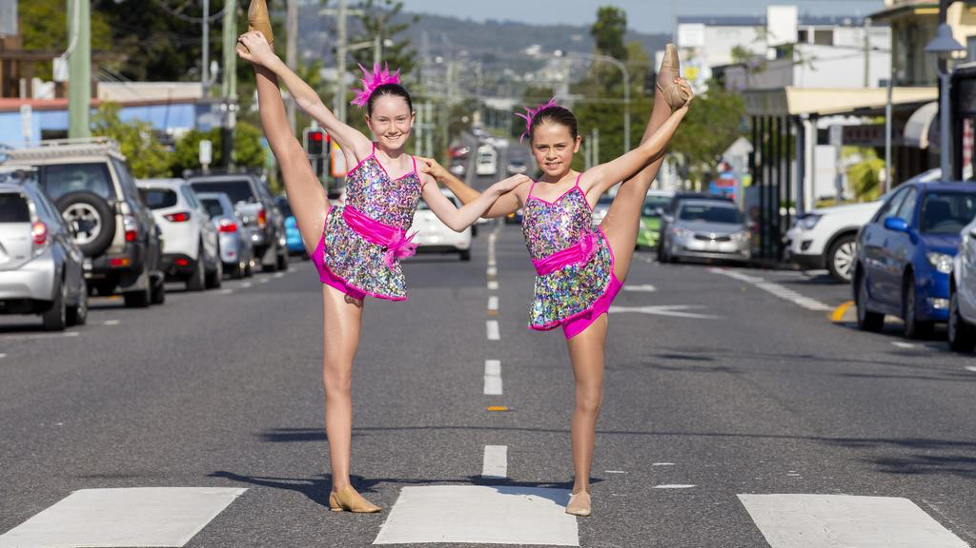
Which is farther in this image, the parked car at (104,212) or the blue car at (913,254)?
the parked car at (104,212)

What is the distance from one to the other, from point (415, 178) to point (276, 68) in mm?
755

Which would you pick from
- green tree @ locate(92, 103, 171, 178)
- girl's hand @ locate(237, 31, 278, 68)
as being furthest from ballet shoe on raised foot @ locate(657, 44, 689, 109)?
green tree @ locate(92, 103, 171, 178)

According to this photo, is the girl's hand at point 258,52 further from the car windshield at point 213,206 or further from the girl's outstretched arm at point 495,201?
the car windshield at point 213,206

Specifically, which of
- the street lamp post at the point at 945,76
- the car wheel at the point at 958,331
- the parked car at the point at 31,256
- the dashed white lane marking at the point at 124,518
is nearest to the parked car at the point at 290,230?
the street lamp post at the point at 945,76

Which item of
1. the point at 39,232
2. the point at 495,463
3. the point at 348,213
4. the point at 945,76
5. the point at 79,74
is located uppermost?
the point at 79,74

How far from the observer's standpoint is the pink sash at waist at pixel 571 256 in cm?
806

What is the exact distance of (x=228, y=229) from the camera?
1303 inches

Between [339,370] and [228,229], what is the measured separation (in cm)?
2524

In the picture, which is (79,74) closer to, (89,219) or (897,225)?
(89,219)

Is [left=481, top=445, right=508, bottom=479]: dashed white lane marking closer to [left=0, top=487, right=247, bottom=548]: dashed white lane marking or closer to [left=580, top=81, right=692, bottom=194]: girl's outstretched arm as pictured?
[left=0, top=487, right=247, bottom=548]: dashed white lane marking

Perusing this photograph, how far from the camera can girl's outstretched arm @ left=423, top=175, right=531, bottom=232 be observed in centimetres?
795

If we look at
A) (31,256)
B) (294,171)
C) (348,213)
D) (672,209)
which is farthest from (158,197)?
(672,209)

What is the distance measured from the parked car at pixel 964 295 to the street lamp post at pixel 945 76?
31.5ft

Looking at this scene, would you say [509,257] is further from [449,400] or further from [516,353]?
[449,400]
